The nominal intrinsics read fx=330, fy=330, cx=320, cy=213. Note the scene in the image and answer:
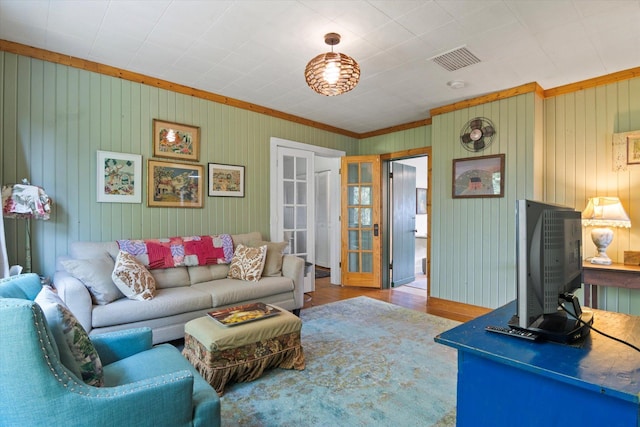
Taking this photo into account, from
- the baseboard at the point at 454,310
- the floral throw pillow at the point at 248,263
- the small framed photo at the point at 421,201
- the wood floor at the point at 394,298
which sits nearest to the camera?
the floral throw pillow at the point at 248,263

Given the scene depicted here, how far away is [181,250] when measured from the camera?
11.3ft

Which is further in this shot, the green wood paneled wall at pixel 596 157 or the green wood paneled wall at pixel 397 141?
the green wood paneled wall at pixel 397 141

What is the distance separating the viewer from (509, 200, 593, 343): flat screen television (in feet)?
3.65

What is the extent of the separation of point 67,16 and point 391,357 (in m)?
3.64

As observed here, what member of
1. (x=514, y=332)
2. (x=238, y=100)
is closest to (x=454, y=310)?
(x=514, y=332)

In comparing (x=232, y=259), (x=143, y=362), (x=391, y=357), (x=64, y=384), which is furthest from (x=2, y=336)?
(x=232, y=259)

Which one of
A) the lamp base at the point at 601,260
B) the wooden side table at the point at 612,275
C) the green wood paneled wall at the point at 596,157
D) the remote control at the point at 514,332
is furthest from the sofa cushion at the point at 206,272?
the green wood paneled wall at the point at 596,157

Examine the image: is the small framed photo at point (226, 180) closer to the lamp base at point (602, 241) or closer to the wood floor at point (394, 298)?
the wood floor at point (394, 298)

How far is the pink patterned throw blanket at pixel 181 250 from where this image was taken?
10.5 feet

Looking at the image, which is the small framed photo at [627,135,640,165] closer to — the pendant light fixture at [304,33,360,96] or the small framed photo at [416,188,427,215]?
the pendant light fixture at [304,33,360,96]

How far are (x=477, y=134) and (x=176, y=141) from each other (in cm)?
360

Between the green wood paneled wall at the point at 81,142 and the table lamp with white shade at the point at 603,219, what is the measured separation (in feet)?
13.0

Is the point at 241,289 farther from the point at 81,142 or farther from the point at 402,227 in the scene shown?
the point at 402,227

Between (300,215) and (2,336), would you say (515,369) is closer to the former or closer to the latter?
(2,336)
